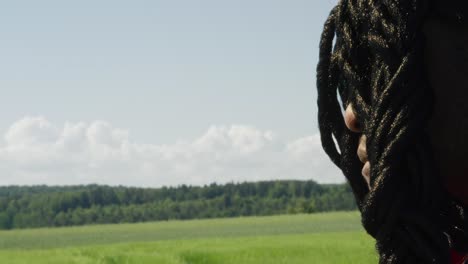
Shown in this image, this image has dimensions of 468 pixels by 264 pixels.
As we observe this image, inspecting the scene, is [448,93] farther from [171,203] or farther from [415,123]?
[171,203]

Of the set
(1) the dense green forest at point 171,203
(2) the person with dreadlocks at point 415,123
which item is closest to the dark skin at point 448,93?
(2) the person with dreadlocks at point 415,123

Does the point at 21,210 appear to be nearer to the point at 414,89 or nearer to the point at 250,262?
the point at 250,262

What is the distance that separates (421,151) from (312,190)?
103 meters

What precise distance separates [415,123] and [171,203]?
96.9 m

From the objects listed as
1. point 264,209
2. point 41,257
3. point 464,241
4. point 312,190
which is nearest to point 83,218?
point 264,209

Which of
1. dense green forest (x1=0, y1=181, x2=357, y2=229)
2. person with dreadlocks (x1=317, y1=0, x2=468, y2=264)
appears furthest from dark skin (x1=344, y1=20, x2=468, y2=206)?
dense green forest (x1=0, y1=181, x2=357, y2=229)

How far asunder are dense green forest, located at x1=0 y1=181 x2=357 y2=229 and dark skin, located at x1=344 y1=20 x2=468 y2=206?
8188 centimetres

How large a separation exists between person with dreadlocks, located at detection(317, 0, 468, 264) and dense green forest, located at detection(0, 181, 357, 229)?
269 feet

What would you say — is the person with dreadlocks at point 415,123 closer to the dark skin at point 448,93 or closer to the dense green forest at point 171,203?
the dark skin at point 448,93

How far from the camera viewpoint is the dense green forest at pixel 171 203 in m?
89.7

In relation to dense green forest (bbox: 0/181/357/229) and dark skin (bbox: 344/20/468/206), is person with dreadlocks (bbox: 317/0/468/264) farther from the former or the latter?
dense green forest (bbox: 0/181/357/229)

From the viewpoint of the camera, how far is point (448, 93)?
2.93ft

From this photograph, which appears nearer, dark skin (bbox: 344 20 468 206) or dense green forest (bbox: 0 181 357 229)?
dark skin (bbox: 344 20 468 206)

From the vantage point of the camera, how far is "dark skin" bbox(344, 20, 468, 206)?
0.89 metres
